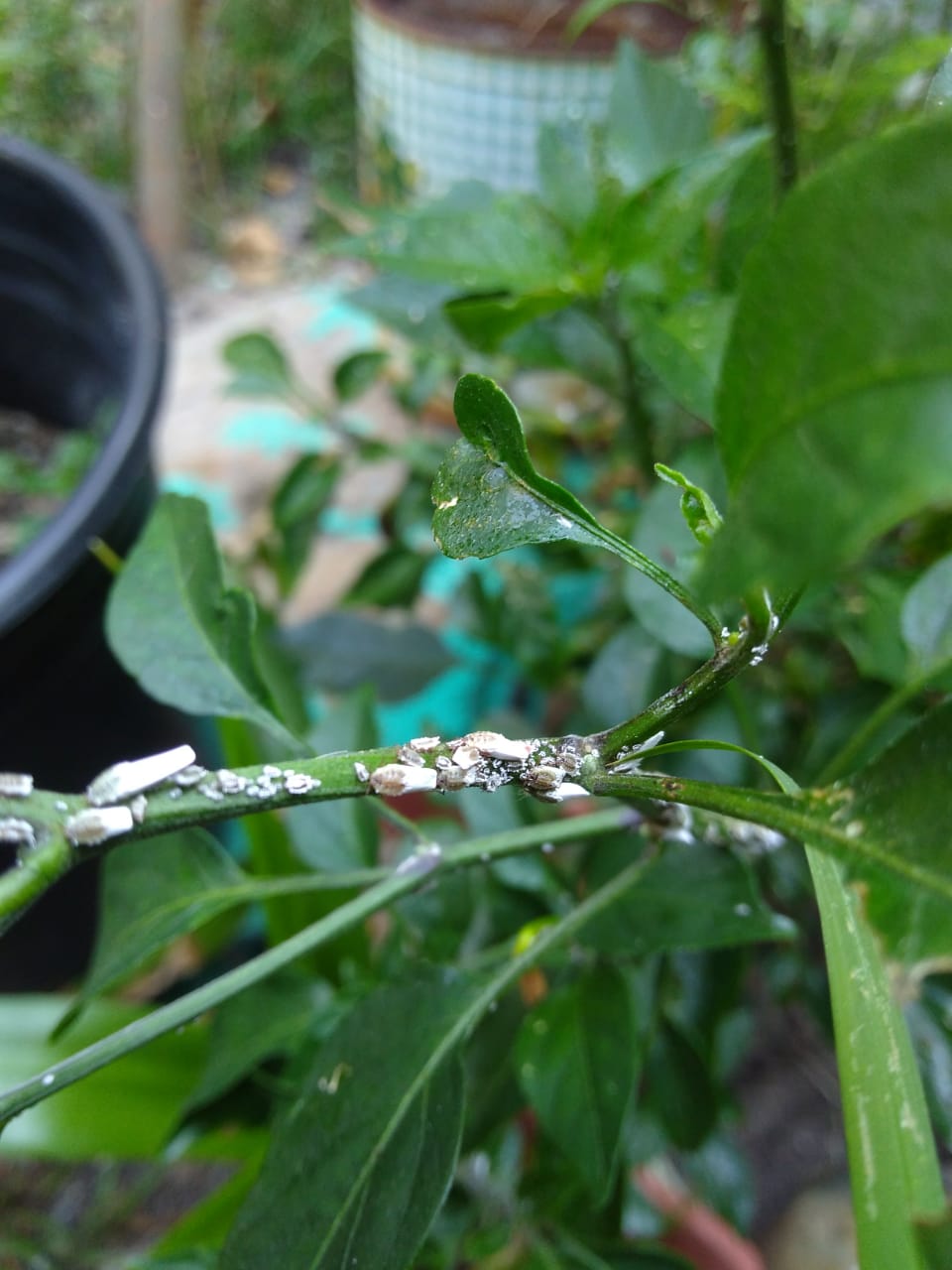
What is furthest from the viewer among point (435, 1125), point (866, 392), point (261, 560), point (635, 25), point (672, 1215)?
point (635, 25)

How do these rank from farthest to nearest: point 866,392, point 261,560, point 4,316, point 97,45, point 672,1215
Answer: point 97,45 < point 4,316 < point 261,560 < point 672,1215 < point 866,392

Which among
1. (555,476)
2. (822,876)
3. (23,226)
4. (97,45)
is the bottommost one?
(555,476)

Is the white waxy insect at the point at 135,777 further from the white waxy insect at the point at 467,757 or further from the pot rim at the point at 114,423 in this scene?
the pot rim at the point at 114,423

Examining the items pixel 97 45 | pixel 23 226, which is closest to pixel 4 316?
pixel 23 226

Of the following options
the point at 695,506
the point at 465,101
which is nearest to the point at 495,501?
the point at 695,506

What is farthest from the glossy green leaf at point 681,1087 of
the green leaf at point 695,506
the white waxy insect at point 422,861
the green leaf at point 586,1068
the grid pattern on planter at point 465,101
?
the grid pattern on planter at point 465,101

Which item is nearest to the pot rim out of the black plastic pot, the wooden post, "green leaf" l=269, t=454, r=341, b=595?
the black plastic pot

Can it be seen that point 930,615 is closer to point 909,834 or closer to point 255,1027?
point 909,834

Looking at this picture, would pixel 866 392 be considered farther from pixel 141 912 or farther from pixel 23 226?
pixel 23 226
